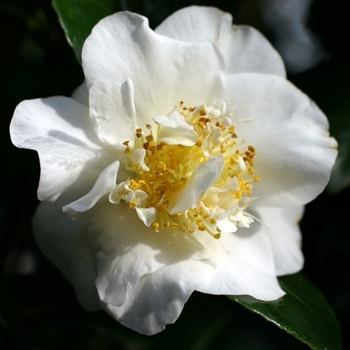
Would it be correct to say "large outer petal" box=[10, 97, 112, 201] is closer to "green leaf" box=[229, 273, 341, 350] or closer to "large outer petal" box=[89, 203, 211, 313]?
"large outer petal" box=[89, 203, 211, 313]

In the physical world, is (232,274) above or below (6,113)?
below

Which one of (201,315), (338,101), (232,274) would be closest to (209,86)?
(232,274)

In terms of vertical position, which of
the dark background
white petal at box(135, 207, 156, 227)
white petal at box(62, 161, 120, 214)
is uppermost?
white petal at box(62, 161, 120, 214)

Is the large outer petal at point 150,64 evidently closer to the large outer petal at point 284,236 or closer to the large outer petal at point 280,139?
the large outer petal at point 280,139

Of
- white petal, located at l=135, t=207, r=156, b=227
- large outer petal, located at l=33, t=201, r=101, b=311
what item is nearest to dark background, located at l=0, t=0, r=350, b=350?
large outer petal, located at l=33, t=201, r=101, b=311

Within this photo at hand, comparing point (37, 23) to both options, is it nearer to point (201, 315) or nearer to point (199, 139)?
point (199, 139)

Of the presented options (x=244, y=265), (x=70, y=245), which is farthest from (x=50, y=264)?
(x=244, y=265)
